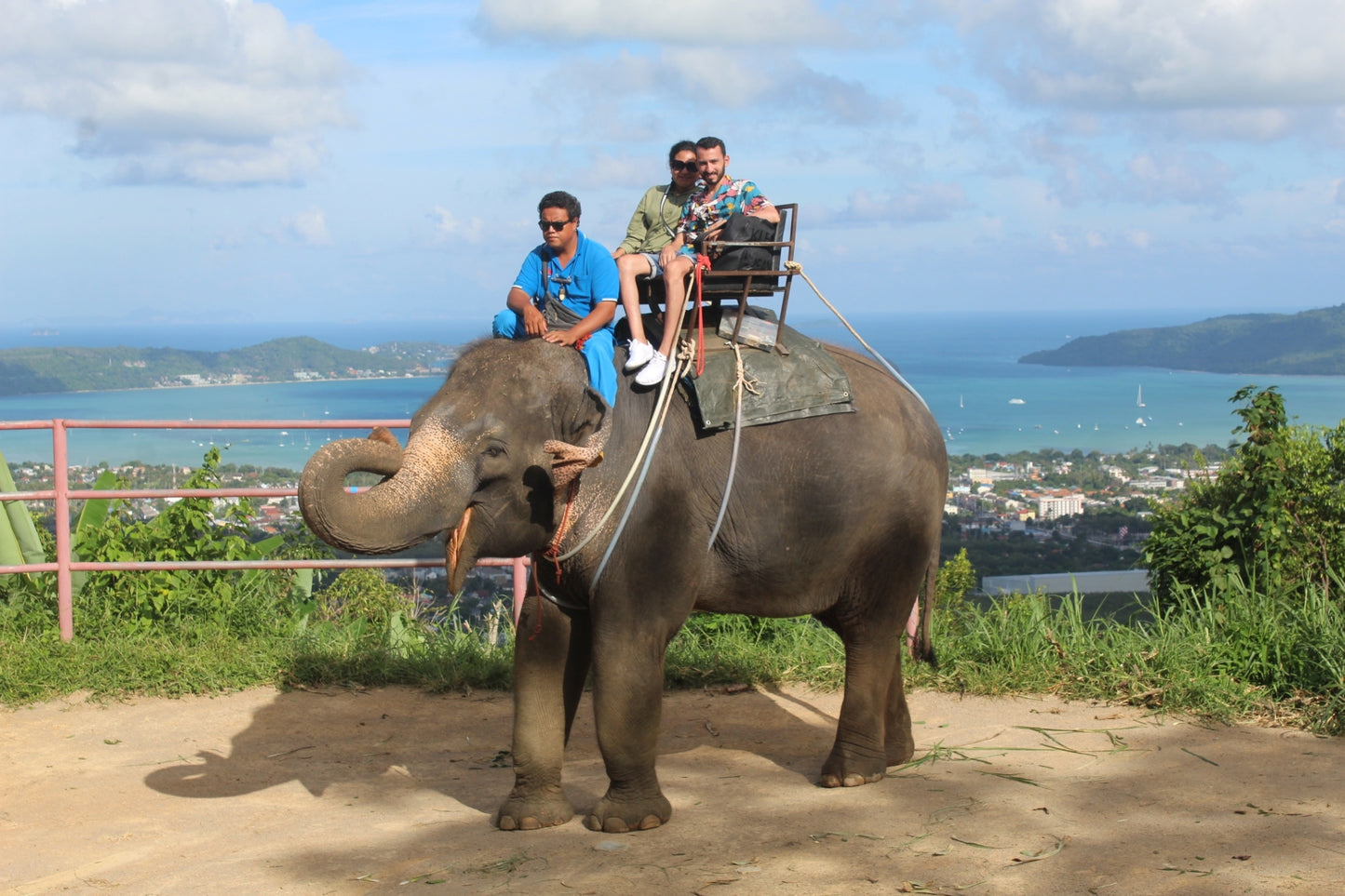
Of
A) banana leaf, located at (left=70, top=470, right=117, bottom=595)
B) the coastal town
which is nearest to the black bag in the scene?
the coastal town

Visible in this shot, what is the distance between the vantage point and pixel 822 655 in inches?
285

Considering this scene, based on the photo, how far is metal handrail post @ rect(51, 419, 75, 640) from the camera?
7082mm

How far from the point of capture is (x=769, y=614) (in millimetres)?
5293

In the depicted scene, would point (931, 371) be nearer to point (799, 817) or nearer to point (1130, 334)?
point (1130, 334)

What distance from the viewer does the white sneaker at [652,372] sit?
15.8 ft

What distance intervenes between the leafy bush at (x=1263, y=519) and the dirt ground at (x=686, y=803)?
154 cm

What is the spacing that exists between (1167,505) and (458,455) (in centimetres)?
522

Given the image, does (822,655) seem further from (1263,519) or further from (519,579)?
(1263,519)

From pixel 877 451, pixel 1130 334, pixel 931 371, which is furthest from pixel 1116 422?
pixel 877 451

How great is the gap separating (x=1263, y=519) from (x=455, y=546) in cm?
498

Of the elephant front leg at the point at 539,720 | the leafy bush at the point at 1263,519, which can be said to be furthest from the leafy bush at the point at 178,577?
the leafy bush at the point at 1263,519

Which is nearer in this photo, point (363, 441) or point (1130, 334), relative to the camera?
point (363, 441)

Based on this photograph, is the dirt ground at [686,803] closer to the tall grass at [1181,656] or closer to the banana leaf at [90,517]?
the tall grass at [1181,656]

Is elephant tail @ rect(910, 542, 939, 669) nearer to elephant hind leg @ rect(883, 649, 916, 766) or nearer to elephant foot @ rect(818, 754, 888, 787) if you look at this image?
elephant hind leg @ rect(883, 649, 916, 766)
